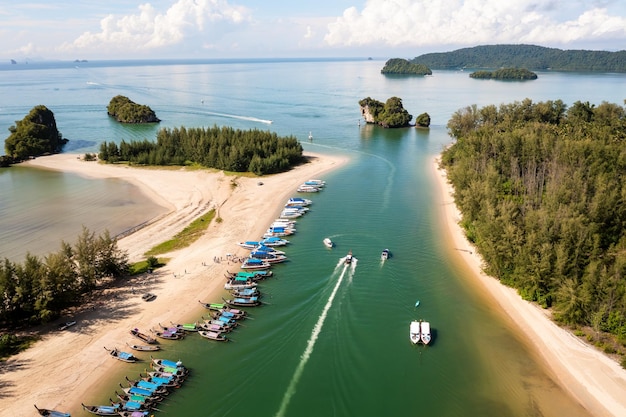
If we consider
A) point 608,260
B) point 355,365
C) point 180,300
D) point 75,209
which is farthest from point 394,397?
point 75,209

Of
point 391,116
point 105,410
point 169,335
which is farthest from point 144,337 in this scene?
point 391,116

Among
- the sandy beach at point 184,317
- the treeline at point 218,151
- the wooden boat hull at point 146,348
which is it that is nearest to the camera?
the sandy beach at point 184,317

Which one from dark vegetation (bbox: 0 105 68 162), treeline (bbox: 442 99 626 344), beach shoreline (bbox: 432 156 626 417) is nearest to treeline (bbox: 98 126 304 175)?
dark vegetation (bbox: 0 105 68 162)

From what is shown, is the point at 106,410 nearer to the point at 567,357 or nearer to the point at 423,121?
the point at 567,357

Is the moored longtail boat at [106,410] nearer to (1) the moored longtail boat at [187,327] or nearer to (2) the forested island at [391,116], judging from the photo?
(1) the moored longtail boat at [187,327]

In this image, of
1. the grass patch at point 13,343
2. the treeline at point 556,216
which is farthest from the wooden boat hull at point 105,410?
the treeline at point 556,216

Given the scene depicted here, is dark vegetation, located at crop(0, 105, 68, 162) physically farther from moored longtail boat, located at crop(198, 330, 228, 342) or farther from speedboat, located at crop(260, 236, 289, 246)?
moored longtail boat, located at crop(198, 330, 228, 342)

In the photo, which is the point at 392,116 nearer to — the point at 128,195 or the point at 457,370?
the point at 128,195
